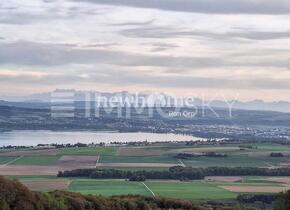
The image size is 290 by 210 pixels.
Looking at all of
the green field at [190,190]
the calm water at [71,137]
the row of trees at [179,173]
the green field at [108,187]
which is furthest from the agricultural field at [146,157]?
the calm water at [71,137]

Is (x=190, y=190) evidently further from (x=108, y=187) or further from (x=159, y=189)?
(x=108, y=187)

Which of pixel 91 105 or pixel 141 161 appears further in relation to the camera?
pixel 91 105

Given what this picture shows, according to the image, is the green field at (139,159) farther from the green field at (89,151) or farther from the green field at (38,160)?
the green field at (38,160)

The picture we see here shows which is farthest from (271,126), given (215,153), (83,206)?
(83,206)

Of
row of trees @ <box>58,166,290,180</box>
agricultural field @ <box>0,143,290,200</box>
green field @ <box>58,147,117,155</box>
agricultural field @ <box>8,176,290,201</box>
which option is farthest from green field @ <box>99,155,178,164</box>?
agricultural field @ <box>8,176,290,201</box>

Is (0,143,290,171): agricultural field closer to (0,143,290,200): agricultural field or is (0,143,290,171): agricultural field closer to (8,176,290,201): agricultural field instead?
(0,143,290,200): agricultural field

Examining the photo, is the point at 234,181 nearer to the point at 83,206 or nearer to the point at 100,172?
the point at 100,172
